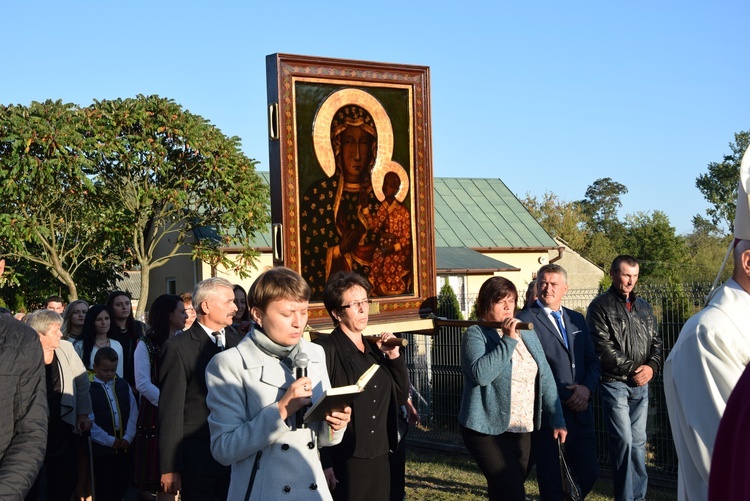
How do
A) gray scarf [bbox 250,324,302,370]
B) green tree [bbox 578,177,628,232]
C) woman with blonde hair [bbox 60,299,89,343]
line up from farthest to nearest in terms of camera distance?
1. green tree [bbox 578,177,628,232]
2. woman with blonde hair [bbox 60,299,89,343]
3. gray scarf [bbox 250,324,302,370]

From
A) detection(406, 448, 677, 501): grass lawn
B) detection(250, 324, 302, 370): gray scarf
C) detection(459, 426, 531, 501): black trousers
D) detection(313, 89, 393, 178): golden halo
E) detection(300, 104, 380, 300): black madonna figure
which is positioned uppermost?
detection(313, 89, 393, 178): golden halo

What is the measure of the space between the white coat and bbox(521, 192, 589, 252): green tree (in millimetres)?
74401

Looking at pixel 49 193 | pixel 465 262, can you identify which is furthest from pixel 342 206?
pixel 465 262

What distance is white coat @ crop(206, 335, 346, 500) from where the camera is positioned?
13.9 ft

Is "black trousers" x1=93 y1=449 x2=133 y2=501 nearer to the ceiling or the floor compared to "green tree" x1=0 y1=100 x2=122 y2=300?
nearer to the floor

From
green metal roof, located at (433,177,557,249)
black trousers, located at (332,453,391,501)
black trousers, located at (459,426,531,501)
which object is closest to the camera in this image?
black trousers, located at (332,453,391,501)

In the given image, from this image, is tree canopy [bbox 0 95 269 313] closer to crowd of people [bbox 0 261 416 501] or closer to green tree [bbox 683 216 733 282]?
crowd of people [bbox 0 261 416 501]

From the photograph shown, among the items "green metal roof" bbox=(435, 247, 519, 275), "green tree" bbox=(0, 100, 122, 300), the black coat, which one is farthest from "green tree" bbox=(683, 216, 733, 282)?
the black coat

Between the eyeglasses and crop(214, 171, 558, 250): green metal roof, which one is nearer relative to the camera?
the eyeglasses

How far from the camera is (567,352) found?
8.33m

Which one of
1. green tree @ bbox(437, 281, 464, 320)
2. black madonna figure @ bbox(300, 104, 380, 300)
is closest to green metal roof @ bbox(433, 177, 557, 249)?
green tree @ bbox(437, 281, 464, 320)

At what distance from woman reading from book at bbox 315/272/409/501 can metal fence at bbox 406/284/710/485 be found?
4.08m

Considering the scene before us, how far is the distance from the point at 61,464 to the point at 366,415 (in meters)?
3.24

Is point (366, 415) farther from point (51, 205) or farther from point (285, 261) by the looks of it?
point (51, 205)
